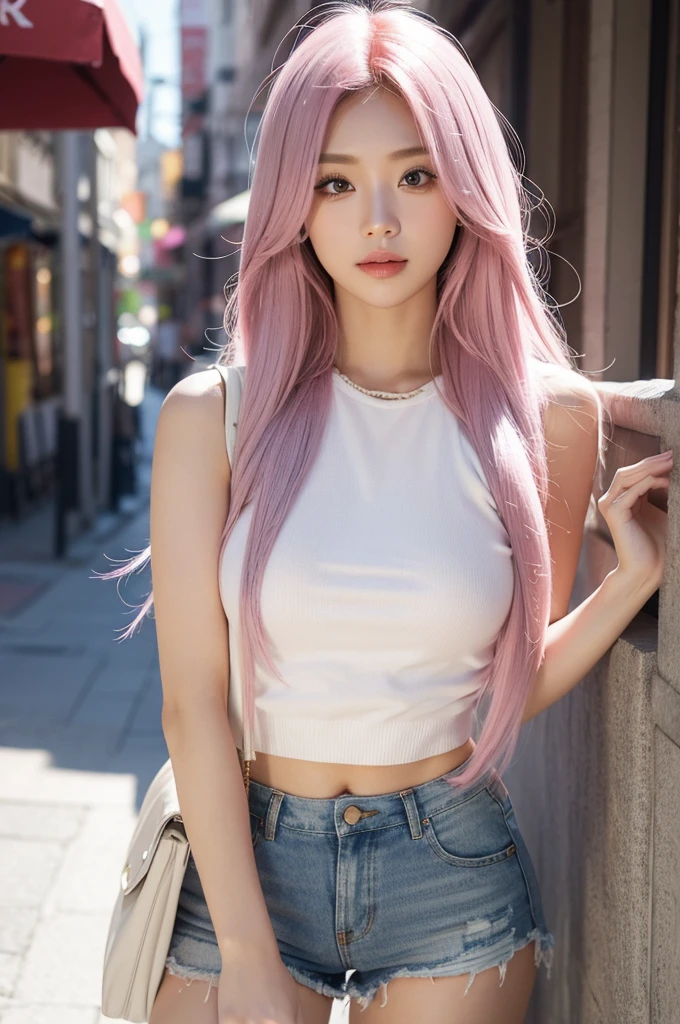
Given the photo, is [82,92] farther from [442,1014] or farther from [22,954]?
[442,1014]

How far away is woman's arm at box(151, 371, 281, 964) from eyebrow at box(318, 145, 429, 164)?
16.0 inches

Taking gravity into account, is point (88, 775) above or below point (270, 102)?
below

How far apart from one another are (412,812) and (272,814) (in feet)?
0.71

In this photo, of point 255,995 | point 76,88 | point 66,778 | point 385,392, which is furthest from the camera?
point 66,778

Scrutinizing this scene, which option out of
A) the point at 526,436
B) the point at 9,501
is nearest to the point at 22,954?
the point at 526,436

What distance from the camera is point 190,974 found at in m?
1.88

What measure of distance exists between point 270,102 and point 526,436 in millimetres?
694

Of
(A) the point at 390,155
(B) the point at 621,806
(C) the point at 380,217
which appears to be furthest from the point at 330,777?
(A) the point at 390,155

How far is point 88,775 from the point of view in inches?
199

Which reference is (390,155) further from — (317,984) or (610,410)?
(317,984)

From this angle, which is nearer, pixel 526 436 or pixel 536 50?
pixel 526 436

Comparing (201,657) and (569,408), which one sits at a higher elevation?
(569,408)

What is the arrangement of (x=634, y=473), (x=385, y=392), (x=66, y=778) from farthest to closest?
(x=66, y=778) < (x=385, y=392) < (x=634, y=473)

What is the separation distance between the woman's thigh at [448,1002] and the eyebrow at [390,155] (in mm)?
1281
